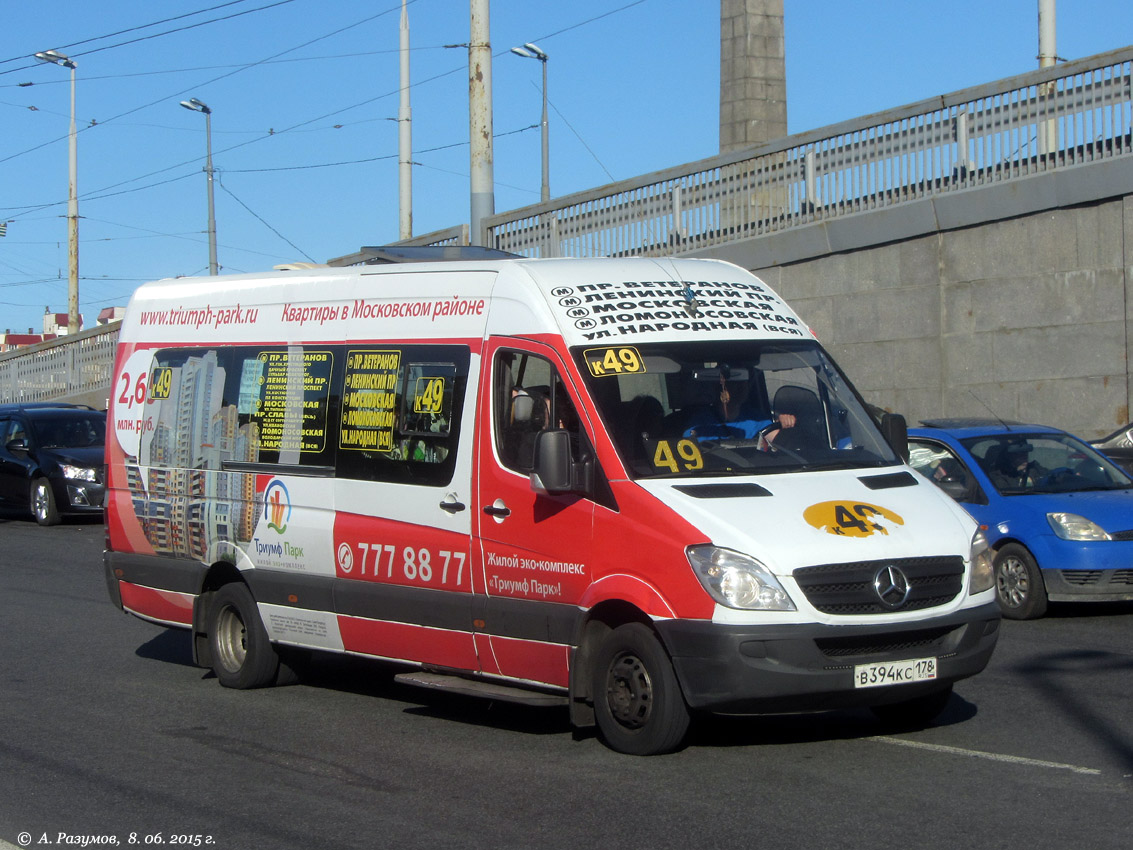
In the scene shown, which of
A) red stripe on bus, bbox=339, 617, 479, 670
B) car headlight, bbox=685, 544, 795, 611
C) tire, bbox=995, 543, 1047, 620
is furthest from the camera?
tire, bbox=995, 543, 1047, 620

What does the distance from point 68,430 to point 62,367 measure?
793 inches

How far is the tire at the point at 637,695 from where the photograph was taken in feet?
21.6

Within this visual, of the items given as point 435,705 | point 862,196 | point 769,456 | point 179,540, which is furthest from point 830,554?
point 862,196

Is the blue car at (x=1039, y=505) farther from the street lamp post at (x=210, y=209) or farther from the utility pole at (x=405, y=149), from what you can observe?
the street lamp post at (x=210, y=209)

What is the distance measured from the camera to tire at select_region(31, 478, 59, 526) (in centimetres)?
2202

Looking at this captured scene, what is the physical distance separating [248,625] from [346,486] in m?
1.40

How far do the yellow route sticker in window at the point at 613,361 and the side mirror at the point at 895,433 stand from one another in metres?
1.46

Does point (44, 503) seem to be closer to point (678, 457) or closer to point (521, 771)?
point (521, 771)

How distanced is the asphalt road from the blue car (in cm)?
135

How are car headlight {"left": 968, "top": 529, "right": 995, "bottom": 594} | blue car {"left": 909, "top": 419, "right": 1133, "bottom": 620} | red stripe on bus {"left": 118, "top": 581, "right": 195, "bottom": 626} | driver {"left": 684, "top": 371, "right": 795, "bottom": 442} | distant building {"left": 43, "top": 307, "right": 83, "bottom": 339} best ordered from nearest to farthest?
car headlight {"left": 968, "top": 529, "right": 995, "bottom": 594} → driver {"left": 684, "top": 371, "right": 795, "bottom": 442} → red stripe on bus {"left": 118, "top": 581, "right": 195, "bottom": 626} → blue car {"left": 909, "top": 419, "right": 1133, "bottom": 620} → distant building {"left": 43, "top": 307, "right": 83, "bottom": 339}

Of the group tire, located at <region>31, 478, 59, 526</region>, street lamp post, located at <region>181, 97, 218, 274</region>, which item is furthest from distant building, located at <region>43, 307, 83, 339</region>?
tire, located at <region>31, 478, 59, 526</region>

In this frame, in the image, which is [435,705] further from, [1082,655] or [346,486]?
[1082,655]

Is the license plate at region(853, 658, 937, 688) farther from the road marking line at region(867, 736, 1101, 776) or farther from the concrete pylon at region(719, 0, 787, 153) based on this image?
the concrete pylon at region(719, 0, 787, 153)

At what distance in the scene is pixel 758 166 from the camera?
21141 millimetres
